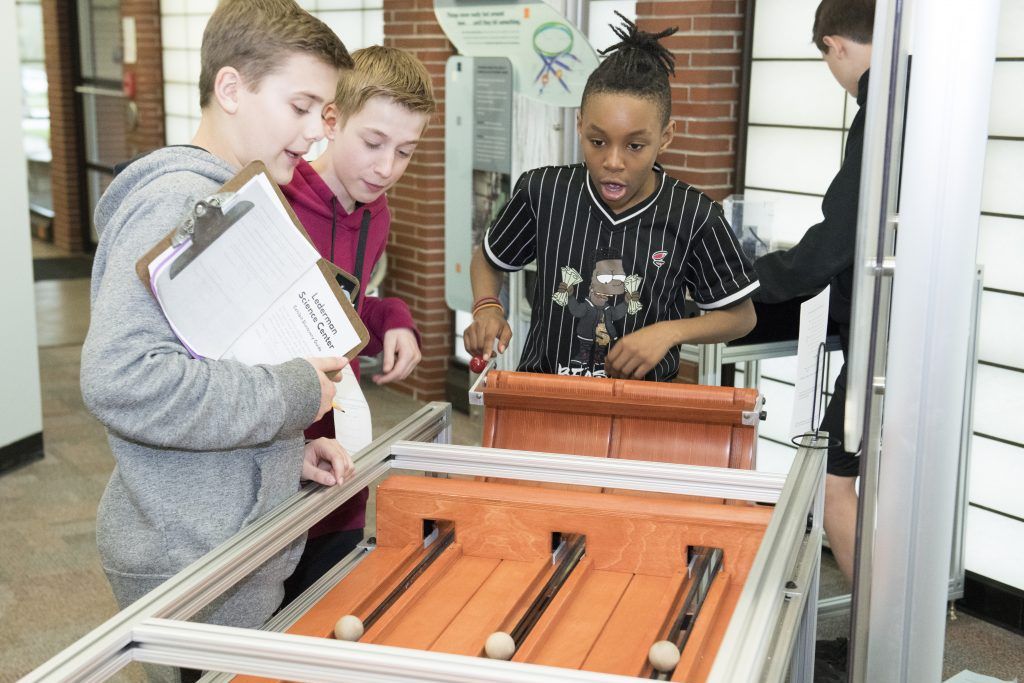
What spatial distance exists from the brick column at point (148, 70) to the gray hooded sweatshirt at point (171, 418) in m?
7.73

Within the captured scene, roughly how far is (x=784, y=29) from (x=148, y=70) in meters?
6.13

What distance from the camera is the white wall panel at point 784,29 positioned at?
3896mm

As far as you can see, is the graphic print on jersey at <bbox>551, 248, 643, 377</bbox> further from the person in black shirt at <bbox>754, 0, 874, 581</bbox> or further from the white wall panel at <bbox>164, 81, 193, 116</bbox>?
the white wall panel at <bbox>164, 81, 193, 116</bbox>

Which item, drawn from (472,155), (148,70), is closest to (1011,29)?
(472,155)

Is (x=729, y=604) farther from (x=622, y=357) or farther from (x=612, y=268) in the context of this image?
(x=612, y=268)

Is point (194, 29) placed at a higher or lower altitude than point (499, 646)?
higher

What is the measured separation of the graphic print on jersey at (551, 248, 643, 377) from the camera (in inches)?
86.7

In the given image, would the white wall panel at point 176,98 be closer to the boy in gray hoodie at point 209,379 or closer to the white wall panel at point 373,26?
the white wall panel at point 373,26

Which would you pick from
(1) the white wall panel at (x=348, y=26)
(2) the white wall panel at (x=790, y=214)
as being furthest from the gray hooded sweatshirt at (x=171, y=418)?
(1) the white wall panel at (x=348, y=26)

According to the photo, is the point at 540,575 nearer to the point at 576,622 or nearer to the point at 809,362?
the point at 576,622

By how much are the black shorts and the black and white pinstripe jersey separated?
74cm

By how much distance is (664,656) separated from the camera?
3.80 ft

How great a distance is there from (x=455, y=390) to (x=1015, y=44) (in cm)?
328

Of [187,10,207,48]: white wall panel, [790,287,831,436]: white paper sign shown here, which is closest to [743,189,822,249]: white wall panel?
[790,287,831,436]: white paper sign
